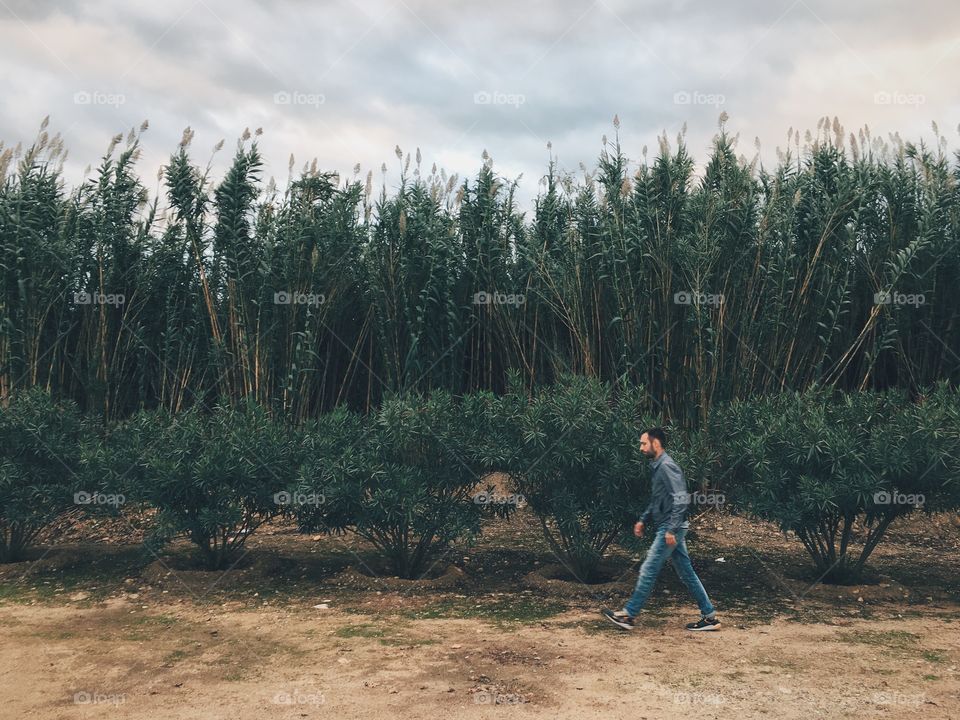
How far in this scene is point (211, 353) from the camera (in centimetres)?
934

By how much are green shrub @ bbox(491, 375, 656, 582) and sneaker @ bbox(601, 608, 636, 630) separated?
2.59 ft

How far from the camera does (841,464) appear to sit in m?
6.04

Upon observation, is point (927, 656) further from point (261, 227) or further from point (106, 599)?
point (261, 227)

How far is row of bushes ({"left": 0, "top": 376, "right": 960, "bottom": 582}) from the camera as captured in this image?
607cm

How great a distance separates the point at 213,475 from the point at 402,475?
153 centimetres

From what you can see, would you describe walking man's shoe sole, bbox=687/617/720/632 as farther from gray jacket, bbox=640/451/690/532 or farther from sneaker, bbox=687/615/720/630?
gray jacket, bbox=640/451/690/532

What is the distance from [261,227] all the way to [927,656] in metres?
7.55

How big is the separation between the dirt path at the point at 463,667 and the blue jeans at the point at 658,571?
0.59 ft

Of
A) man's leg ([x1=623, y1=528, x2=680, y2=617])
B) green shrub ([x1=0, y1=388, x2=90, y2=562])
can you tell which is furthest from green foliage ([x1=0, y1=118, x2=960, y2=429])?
man's leg ([x1=623, y1=528, x2=680, y2=617])

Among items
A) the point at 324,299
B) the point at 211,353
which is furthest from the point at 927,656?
the point at 211,353

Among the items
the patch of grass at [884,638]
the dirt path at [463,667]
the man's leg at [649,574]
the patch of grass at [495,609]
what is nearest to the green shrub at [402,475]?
the patch of grass at [495,609]

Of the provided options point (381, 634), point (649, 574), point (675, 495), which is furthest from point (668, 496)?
point (381, 634)

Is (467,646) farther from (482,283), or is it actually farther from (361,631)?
(482,283)

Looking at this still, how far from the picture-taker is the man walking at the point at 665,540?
5508 millimetres
